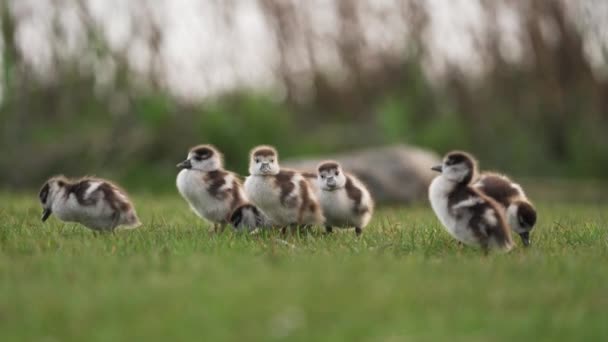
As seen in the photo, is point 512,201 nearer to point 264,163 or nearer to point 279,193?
point 279,193

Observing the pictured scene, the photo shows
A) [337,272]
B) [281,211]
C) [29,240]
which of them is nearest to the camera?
[337,272]

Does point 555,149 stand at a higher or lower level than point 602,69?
lower

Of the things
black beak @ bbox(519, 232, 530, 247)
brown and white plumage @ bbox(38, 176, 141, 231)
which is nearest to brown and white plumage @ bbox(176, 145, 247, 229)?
brown and white plumage @ bbox(38, 176, 141, 231)

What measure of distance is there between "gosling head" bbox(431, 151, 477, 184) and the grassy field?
496 millimetres

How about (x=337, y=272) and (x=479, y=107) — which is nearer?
(x=337, y=272)

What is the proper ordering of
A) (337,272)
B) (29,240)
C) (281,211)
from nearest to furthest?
(337,272), (29,240), (281,211)

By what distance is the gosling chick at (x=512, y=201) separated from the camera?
5.90 m

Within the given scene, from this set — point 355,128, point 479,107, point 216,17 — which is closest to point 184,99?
point 216,17

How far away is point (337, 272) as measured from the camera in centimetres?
454

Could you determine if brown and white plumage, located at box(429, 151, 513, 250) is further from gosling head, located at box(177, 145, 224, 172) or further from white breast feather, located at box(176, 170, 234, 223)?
gosling head, located at box(177, 145, 224, 172)

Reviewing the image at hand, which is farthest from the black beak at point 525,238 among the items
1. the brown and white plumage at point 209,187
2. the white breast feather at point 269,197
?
the brown and white plumage at point 209,187

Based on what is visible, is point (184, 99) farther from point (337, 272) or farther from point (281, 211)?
point (337, 272)

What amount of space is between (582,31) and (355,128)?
14.5 ft

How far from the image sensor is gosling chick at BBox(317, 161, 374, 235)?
6594 millimetres
